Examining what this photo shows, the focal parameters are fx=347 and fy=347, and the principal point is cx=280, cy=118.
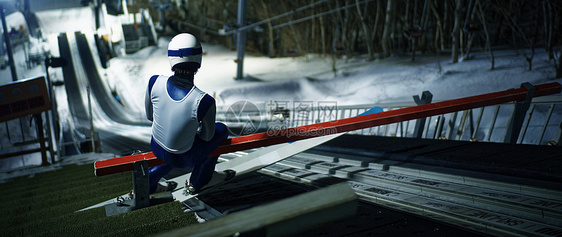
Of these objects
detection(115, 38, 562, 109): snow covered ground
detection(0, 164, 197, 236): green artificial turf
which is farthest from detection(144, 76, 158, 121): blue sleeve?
detection(115, 38, 562, 109): snow covered ground

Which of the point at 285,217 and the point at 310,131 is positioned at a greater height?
the point at 285,217

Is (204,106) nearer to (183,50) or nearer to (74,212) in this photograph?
(183,50)

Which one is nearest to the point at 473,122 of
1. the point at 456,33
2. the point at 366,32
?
the point at 456,33

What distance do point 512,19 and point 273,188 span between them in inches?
390

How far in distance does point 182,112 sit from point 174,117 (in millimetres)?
78

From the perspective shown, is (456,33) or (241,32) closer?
(456,33)

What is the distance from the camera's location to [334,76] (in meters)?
14.2

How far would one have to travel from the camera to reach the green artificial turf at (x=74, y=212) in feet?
7.39

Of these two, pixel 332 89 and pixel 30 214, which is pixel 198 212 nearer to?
pixel 30 214

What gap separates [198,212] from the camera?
2.55m

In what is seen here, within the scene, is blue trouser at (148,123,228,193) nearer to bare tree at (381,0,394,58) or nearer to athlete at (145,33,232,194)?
athlete at (145,33,232,194)

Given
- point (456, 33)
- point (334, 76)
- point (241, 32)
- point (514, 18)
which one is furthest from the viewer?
point (241, 32)

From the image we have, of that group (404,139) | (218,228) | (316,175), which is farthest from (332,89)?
(218,228)

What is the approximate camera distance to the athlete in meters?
2.22
